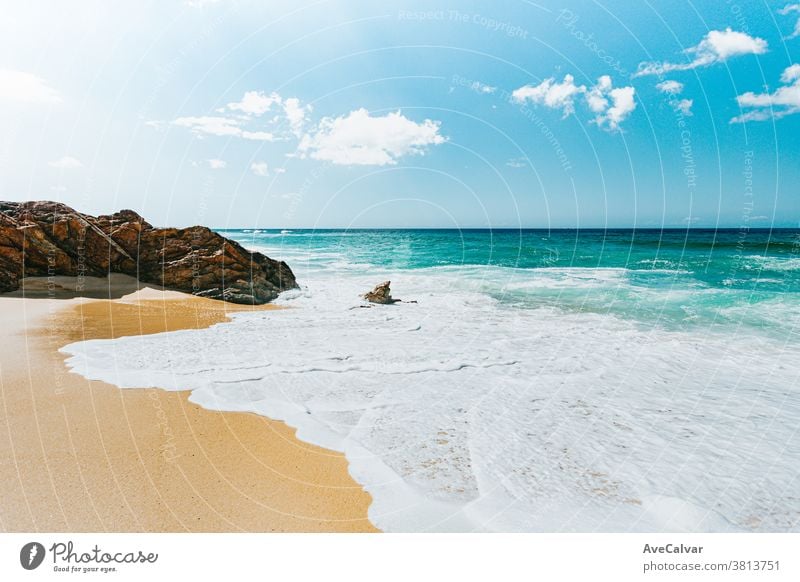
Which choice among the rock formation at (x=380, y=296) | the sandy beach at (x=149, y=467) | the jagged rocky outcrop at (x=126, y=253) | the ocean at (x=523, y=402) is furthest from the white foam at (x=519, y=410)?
the jagged rocky outcrop at (x=126, y=253)

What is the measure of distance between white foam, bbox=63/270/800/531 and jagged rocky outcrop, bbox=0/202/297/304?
12.2 feet

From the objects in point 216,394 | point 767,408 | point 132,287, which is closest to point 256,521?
point 216,394

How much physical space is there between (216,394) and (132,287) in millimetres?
9847

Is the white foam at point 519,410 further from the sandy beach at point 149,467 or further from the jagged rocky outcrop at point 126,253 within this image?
the jagged rocky outcrop at point 126,253

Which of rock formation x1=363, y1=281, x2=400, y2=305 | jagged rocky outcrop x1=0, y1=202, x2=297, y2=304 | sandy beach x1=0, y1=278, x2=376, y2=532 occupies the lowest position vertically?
sandy beach x1=0, y1=278, x2=376, y2=532

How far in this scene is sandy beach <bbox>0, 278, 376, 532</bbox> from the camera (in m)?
3.40

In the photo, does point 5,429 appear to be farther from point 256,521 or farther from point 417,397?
point 417,397

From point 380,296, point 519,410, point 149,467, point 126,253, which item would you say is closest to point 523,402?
point 519,410

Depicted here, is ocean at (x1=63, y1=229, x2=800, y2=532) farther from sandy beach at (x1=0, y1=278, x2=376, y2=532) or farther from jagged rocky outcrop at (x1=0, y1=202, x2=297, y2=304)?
jagged rocky outcrop at (x1=0, y1=202, x2=297, y2=304)

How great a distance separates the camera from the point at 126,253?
14.3m

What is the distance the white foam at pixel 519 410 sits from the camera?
3797 millimetres

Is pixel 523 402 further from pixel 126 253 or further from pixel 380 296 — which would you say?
pixel 126 253

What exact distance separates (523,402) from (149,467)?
15.3 feet

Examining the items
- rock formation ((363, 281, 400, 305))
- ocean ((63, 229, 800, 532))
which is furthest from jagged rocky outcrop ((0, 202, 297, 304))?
rock formation ((363, 281, 400, 305))
